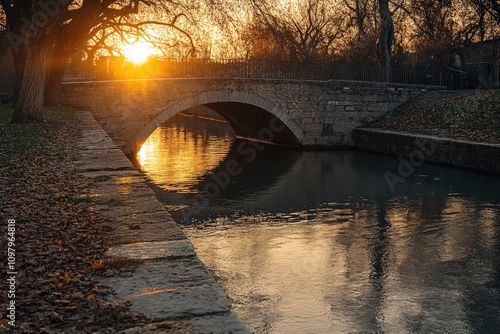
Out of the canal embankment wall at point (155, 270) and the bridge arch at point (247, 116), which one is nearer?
the canal embankment wall at point (155, 270)

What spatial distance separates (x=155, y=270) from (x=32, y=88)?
1248 cm

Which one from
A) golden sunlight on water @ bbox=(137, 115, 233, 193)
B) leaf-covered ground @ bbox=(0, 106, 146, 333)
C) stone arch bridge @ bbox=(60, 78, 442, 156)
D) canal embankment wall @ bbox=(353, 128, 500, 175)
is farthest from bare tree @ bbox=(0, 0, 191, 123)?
canal embankment wall @ bbox=(353, 128, 500, 175)

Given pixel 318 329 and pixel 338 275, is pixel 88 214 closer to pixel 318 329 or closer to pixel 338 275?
pixel 318 329

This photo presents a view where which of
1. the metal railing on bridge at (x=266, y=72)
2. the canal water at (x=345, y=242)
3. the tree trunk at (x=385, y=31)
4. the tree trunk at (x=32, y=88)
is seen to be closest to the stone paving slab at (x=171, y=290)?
the canal water at (x=345, y=242)

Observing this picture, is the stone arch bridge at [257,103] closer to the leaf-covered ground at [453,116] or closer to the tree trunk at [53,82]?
the tree trunk at [53,82]

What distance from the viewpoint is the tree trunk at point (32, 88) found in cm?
1463

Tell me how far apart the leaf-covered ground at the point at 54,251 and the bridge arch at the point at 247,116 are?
1278cm

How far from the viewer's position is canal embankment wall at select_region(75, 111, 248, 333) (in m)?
2.98

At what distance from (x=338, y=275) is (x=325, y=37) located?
118 feet

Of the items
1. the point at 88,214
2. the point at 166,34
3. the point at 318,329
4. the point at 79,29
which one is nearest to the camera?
the point at 88,214

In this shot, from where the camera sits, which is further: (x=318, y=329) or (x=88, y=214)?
(x=318, y=329)

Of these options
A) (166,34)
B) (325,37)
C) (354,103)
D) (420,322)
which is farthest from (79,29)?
(325,37)

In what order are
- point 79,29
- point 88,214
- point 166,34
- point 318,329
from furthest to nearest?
point 166,34
point 79,29
point 318,329
point 88,214

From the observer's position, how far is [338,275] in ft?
25.4
